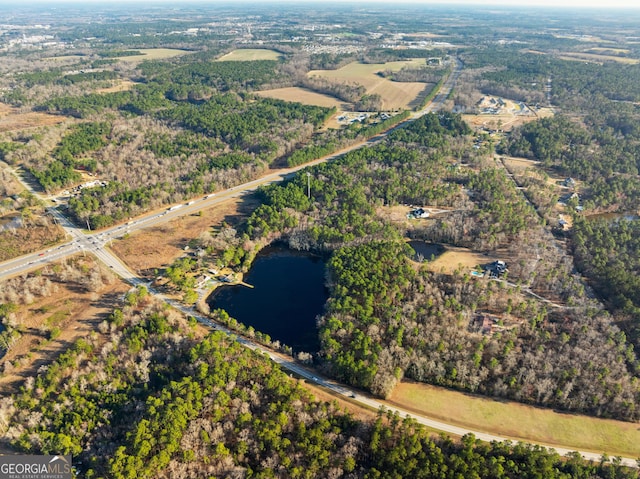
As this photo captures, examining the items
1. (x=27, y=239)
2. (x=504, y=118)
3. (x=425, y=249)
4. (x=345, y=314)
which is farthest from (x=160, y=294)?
(x=504, y=118)

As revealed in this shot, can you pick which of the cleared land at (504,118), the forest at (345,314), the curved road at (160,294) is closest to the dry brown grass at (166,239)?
the curved road at (160,294)

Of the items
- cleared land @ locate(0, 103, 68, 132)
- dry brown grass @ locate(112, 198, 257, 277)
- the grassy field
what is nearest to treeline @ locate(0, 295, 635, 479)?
the grassy field

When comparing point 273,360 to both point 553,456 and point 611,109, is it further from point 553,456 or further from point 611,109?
point 611,109

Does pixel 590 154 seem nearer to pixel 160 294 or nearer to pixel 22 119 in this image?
pixel 160 294

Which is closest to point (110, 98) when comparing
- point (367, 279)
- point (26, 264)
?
point (26, 264)

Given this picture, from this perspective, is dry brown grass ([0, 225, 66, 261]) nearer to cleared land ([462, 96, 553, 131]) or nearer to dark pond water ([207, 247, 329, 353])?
dark pond water ([207, 247, 329, 353])

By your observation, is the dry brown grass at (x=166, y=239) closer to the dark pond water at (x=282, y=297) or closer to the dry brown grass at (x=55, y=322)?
the dry brown grass at (x=55, y=322)

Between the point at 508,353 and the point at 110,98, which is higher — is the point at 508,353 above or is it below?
below
